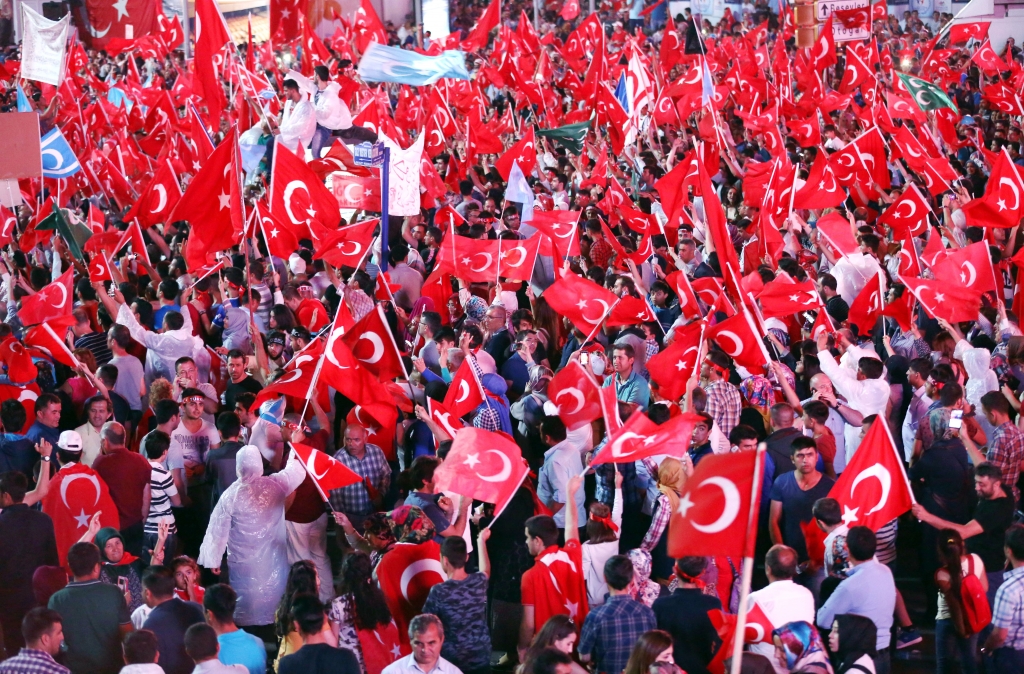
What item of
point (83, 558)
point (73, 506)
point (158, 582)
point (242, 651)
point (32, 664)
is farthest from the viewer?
point (73, 506)

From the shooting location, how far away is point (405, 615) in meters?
6.65

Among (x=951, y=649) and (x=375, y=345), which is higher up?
(x=375, y=345)

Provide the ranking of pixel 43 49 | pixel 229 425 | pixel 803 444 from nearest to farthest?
pixel 803 444
pixel 229 425
pixel 43 49

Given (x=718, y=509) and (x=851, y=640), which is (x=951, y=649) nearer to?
(x=851, y=640)

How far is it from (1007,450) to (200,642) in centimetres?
505

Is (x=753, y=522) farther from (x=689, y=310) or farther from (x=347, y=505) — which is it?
(x=689, y=310)

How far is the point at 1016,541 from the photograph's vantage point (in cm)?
627

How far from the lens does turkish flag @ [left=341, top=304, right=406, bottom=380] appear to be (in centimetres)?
856

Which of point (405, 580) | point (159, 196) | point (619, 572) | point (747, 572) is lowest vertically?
point (159, 196)

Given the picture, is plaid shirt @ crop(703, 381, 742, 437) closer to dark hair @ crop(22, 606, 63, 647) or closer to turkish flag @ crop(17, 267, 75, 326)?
dark hair @ crop(22, 606, 63, 647)

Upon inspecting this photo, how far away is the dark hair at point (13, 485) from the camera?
7.20 m

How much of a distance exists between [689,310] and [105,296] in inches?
190

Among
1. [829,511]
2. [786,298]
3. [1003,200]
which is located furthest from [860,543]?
[1003,200]

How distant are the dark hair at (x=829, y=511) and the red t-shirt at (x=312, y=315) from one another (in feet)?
17.9
